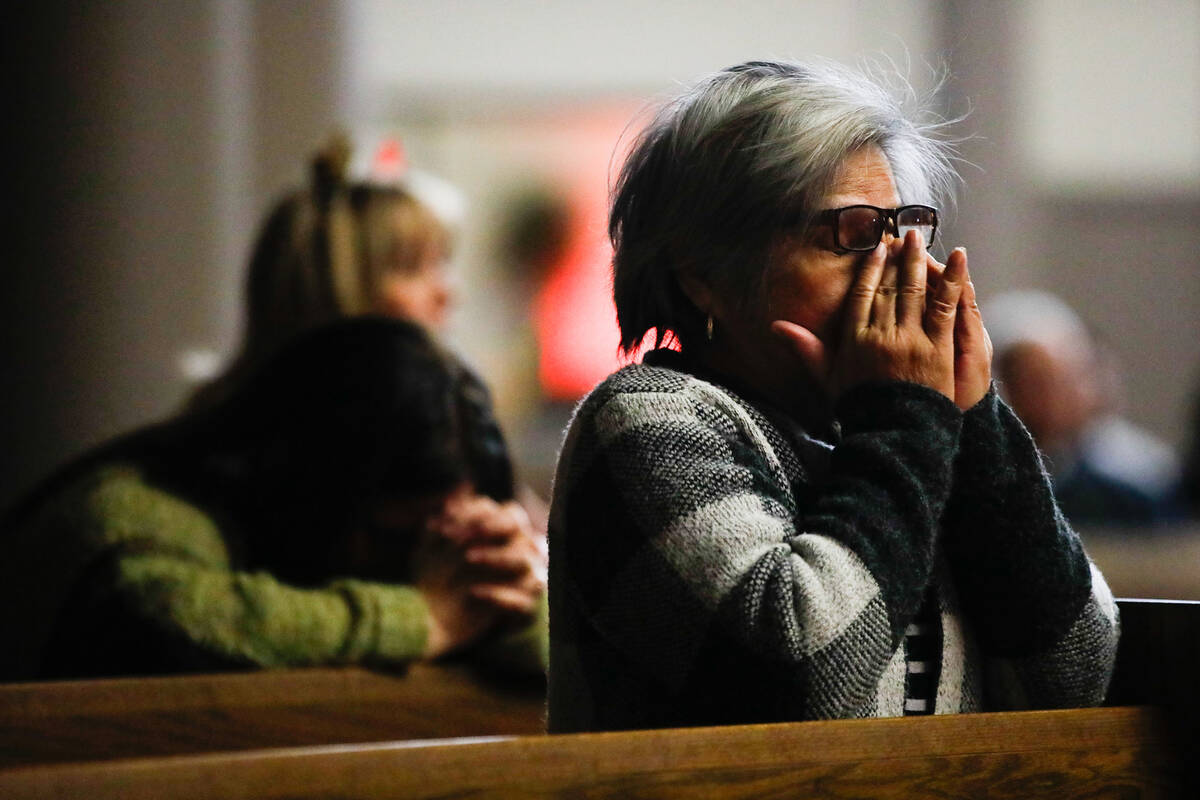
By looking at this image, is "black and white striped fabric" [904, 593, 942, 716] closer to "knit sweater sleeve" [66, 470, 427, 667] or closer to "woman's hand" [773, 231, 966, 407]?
"woman's hand" [773, 231, 966, 407]

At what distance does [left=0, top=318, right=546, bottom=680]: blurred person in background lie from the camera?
167cm

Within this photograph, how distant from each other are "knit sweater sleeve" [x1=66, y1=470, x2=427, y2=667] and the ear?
708 millimetres

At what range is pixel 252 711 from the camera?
4.90 feet

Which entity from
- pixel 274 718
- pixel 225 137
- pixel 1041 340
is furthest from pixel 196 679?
pixel 225 137

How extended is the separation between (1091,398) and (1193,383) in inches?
107

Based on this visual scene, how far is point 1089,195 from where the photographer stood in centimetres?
608

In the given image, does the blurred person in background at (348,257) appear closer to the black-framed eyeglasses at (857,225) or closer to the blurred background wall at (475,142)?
the black-framed eyeglasses at (857,225)

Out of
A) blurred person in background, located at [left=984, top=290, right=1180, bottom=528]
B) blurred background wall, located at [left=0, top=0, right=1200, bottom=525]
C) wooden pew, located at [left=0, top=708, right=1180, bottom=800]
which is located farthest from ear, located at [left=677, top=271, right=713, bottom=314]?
blurred background wall, located at [left=0, top=0, right=1200, bottom=525]

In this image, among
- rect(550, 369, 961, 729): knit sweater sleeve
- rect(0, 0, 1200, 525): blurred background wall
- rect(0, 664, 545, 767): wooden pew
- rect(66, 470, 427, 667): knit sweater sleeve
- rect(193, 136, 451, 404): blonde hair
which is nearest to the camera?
rect(550, 369, 961, 729): knit sweater sleeve

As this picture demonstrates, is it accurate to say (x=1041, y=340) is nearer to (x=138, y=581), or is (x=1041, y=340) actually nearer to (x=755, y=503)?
(x=138, y=581)

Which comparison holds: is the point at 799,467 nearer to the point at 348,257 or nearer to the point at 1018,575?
the point at 1018,575

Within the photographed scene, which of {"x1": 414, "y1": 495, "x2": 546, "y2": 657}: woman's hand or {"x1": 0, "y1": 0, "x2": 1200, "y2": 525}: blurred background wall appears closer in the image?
{"x1": 414, "y1": 495, "x2": 546, "y2": 657}: woman's hand

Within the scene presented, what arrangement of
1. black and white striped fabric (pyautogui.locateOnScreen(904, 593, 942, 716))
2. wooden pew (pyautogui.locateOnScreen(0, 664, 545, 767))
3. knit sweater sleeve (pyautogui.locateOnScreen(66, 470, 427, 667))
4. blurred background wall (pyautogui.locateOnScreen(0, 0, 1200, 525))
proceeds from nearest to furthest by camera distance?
black and white striped fabric (pyautogui.locateOnScreen(904, 593, 942, 716)) < wooden pew (pyautogui.locateOnScreen(0, 664, 545, 767)) < knit sweater sleeve (pyautogui.locateOnScreen(66, 470, 427, 667)) < blurred background wall (pyautogui.locateOnScreen(0, 0, 1200, 525))

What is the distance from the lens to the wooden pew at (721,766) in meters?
0.74
